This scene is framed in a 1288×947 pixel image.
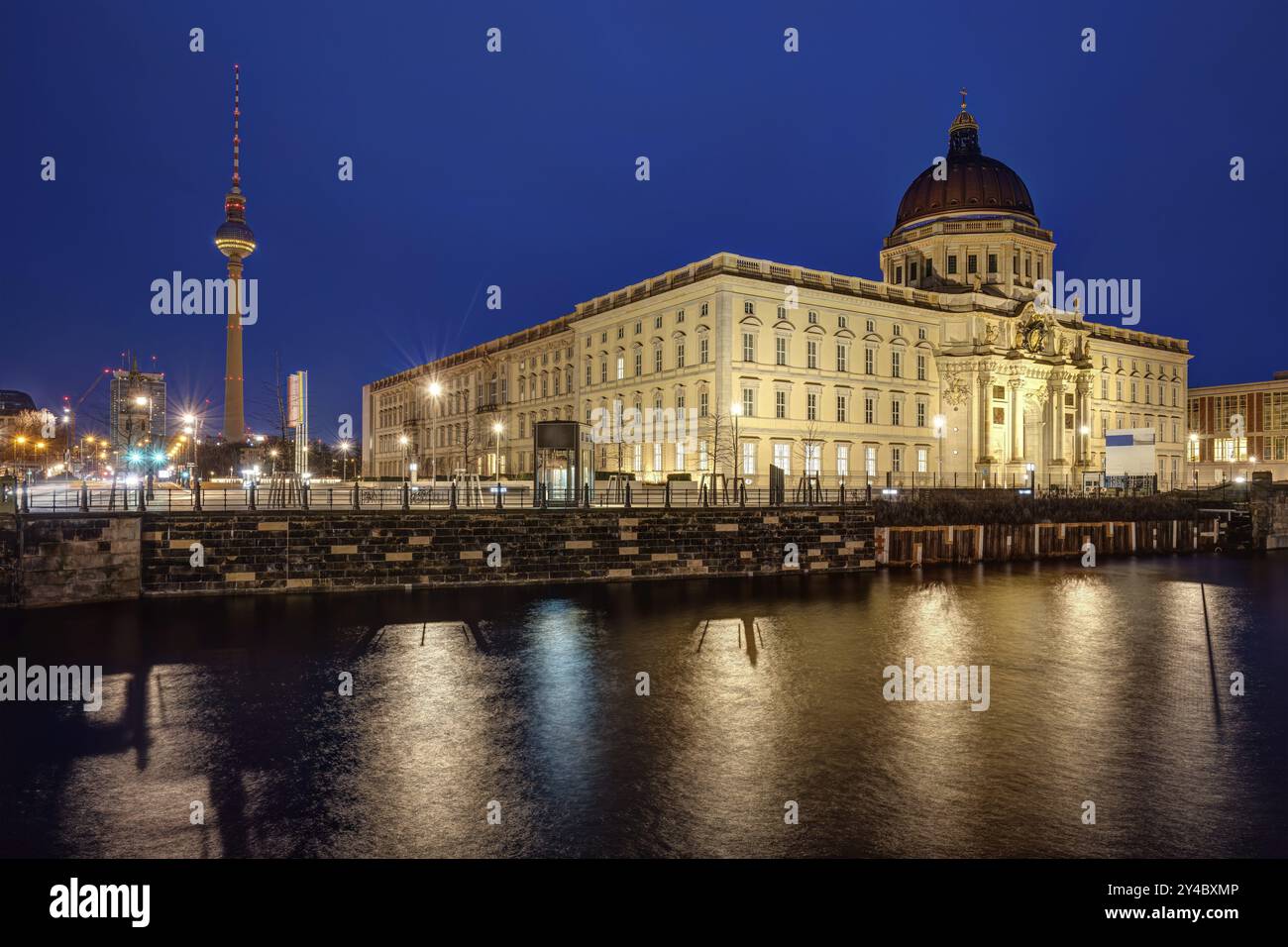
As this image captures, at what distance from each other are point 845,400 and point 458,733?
53.3 metres

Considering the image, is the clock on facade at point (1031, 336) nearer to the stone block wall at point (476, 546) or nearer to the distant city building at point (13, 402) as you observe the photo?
the stone block wall at point (476, 546)

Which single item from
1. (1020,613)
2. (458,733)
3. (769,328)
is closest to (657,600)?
(1020,613)

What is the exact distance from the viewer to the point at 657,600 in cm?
2994

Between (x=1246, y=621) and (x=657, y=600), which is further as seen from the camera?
(x=657, y=600)

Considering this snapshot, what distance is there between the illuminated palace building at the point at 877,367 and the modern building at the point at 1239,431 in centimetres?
1773

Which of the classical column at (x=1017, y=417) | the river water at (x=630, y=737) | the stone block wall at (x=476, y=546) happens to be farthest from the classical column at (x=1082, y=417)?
the river water at (x=630, y=737)

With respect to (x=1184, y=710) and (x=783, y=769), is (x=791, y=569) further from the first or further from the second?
(x=783, y=769)

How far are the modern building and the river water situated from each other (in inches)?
3684

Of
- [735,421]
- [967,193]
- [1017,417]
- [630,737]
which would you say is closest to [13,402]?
[735,421]

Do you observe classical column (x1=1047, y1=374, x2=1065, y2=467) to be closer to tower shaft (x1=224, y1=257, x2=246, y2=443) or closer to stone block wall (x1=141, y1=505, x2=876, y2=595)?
stone block wall (x1=141, y1=505, x2=876, y2=595)

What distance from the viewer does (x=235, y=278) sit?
94.8m

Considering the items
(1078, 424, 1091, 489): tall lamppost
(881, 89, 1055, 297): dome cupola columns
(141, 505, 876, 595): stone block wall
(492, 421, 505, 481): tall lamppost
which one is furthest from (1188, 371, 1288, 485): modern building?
(141, 505, 876, 595): stone block wall

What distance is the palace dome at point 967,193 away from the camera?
265ft

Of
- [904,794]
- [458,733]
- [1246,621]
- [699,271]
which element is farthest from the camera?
[699,271]
